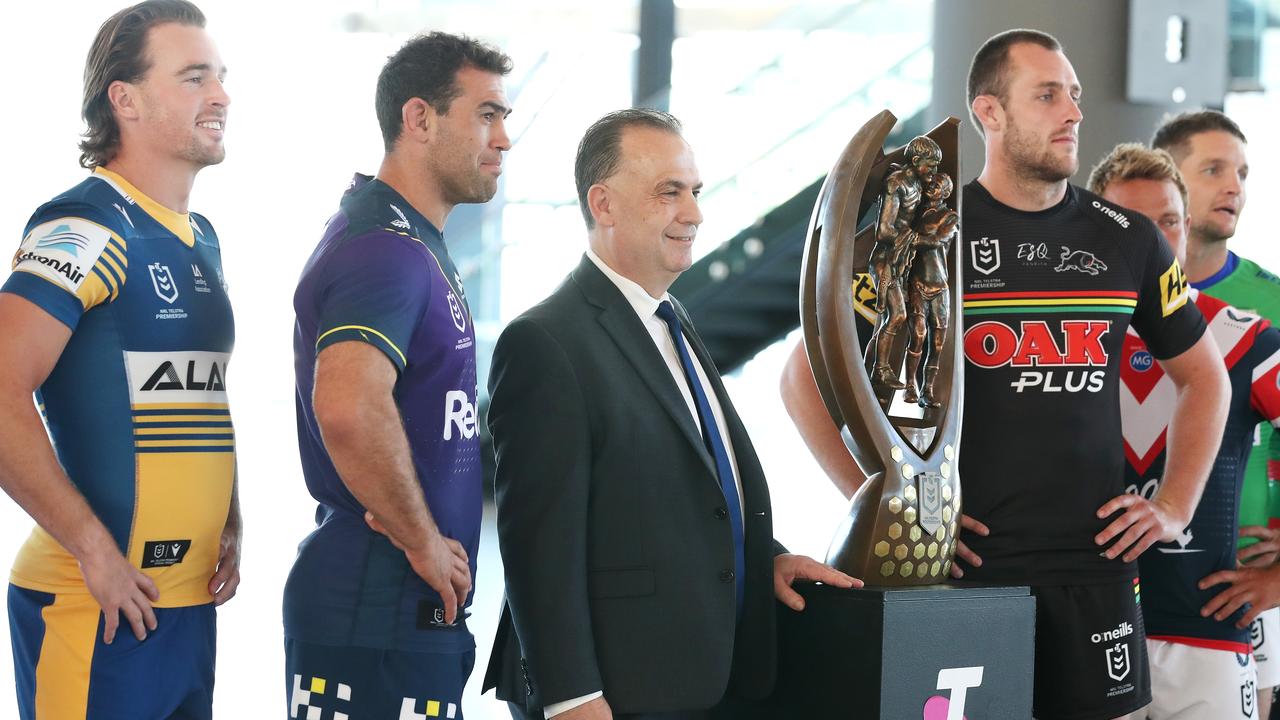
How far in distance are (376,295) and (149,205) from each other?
0.46 metres

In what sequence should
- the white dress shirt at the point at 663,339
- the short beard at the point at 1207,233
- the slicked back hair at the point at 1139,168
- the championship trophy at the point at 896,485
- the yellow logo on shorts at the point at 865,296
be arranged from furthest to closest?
the short beard at the point at 1207,233
the slicked back hair at the point at 1139,168
the yellow logo on shorts at the point at 865,296
the white dress shirt at the point at 663,339
the championship trophy at the point at 896,485

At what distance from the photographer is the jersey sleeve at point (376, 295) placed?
196cm

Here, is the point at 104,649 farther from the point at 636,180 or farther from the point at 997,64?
the point at 997,64

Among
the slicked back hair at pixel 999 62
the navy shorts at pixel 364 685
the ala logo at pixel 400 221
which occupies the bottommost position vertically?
the navy shorts at pixel 364 685

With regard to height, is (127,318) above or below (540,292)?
below

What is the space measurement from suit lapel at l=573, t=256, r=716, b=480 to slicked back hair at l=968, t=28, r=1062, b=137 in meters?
0.91

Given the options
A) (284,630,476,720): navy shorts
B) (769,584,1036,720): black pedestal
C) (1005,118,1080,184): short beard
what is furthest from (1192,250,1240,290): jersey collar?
(284,630,476,720): navy shorts

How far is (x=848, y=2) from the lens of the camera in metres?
8.82

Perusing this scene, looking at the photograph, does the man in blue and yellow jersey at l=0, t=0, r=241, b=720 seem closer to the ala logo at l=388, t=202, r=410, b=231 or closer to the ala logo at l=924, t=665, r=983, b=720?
the ala logo at l=388, t=202, r=410, b=231

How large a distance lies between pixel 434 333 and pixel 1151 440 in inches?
64.0

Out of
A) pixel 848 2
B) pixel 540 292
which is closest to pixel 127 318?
pixel 540 292

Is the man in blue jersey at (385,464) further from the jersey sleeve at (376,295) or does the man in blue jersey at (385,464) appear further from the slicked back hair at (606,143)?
the slicked back hair at (606,143)

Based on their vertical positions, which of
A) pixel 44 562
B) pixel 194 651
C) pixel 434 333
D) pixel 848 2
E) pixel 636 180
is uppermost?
pixel 848 2

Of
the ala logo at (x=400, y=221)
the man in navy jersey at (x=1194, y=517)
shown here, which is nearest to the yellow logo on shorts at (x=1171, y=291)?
the man in navy jersey at (x=1194, y=517)
